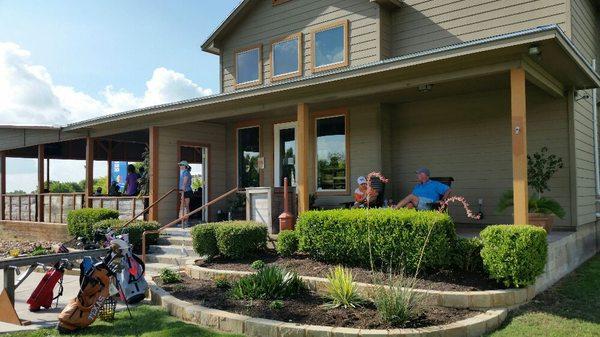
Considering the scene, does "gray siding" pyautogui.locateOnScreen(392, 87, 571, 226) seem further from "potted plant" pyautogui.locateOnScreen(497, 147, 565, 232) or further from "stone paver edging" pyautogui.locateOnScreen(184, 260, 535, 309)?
"stone paver edging" pyautogui.locateOnScreen(184, 260, 535, 309)

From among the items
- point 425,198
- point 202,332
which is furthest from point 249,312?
point 425,198

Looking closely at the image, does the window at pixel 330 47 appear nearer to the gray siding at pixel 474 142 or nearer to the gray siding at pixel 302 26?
the gray siding at pixel 302 26

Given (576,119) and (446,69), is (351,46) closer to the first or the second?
(446,69)

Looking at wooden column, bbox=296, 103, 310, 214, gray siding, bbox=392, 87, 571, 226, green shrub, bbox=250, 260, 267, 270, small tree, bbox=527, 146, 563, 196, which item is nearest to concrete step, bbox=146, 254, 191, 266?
green shrub, bbox=250, 260, 267, 270

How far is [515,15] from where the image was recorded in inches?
374

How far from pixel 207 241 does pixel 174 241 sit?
207 centimetres

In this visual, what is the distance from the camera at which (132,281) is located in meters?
6.78

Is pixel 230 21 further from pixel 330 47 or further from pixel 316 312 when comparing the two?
pixel 316 312

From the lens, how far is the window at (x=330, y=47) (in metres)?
11.5

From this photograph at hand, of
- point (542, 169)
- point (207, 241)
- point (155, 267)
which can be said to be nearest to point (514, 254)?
point (542, 169)

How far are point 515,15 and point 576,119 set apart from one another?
229cm

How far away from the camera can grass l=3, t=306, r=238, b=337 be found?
531cm

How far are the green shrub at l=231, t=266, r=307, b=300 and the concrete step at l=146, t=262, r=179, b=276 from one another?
2746 millimetres

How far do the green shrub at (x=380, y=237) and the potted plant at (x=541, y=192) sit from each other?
2.05 metres
